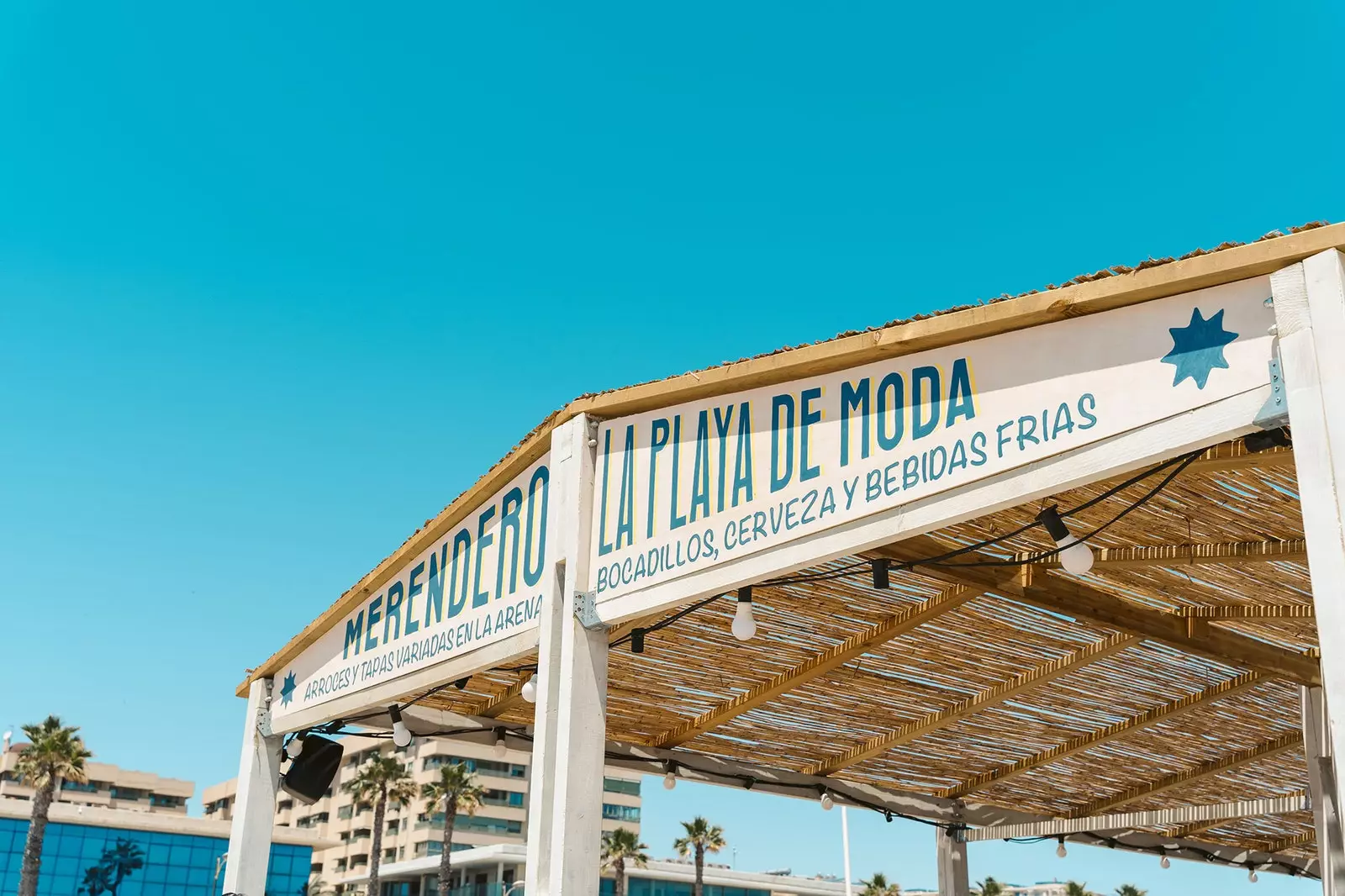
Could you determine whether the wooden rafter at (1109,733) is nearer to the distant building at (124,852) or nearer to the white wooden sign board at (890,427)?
the white wooden sign board at (890,427)

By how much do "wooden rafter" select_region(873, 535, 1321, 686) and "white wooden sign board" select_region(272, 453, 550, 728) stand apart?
A: 92.1 inches

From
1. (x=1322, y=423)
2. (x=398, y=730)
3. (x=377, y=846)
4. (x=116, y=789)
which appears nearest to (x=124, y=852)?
(x=377, y=846)

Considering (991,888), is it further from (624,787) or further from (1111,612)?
(1111,612)

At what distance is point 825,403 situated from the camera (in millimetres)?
6488

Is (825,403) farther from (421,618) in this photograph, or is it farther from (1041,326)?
(421,618)

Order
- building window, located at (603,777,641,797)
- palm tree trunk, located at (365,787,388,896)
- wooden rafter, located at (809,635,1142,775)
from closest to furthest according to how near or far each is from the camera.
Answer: wooden rafter, located at (809,635,1142,775), palm tree trunk, located at (365,787,388,896), building window, located at (603,777,641,797)

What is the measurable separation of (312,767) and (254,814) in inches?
24.8

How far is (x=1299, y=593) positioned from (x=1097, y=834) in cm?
746

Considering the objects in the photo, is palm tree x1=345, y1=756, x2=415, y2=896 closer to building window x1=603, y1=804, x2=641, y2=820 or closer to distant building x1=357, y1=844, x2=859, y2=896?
distant building x1=357, y1=844, x2=859, y2=896

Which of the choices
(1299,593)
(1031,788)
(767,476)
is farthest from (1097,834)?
(767,476)

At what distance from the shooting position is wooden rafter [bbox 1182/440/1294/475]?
19.7 feet

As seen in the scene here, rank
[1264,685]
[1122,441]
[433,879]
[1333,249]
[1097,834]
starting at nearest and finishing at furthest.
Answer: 1. [1333,249]
2. [1122,441]
3. [1264,685]
4. [1097,834]
5. [433,879]

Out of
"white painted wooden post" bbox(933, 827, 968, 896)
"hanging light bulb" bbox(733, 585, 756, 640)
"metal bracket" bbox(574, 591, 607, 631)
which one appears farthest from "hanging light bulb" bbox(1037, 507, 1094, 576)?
"white painted wooden post" bbox(933, 827, 968, 896)

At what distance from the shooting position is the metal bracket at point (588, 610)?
741cm
